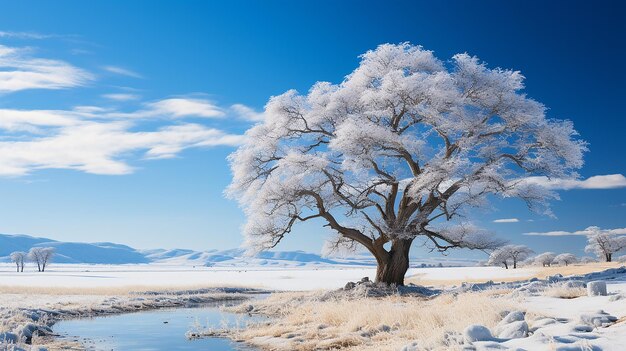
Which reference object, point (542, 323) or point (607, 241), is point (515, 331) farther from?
point (607, 241)

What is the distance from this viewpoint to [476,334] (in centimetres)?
860

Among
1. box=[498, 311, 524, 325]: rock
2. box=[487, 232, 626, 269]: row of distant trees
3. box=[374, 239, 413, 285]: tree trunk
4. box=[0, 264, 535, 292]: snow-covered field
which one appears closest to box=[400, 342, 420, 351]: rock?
box=[498, 311, 524, 325]: rock

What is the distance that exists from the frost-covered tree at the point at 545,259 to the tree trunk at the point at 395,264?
293ft

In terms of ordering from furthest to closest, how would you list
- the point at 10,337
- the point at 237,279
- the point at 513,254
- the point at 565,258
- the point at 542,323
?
the point at 565,258
the point at 513,254
the point at 237,279
the point at 10,337
the point at 542,323

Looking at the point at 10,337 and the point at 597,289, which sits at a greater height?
the point at 597,289

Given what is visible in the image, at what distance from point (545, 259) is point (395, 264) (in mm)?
91717

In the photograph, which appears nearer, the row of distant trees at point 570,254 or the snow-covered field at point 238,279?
the snow-covered field at point 238,279

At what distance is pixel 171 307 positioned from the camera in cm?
2962

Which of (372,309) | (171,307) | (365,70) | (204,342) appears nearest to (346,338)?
(372,309)

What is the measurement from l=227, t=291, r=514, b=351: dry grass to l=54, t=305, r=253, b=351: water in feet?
4.15

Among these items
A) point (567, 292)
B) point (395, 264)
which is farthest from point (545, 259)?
point (567, 292)

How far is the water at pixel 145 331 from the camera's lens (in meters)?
15.0

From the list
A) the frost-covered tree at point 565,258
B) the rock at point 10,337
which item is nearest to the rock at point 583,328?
the rock at point 10,337

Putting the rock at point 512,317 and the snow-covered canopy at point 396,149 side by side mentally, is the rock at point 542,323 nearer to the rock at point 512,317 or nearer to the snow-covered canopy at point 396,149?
the rock at point 512,317
